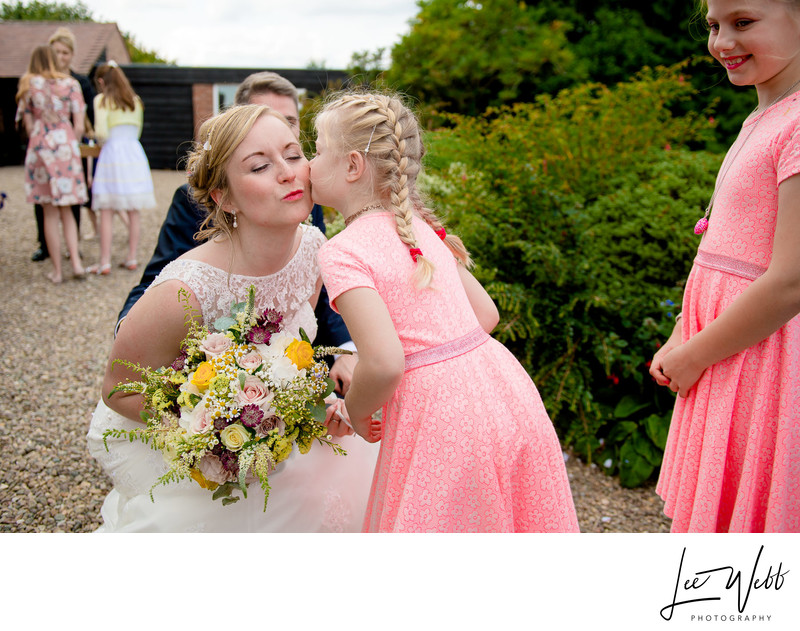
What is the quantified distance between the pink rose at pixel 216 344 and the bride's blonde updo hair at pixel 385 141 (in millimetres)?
672

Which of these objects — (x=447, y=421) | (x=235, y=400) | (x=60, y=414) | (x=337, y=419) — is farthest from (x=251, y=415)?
(x=60, y=414)

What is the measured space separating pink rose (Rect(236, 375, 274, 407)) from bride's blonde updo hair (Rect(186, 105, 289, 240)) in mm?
668

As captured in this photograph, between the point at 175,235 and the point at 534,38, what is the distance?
31.2 feet

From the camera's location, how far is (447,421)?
71.1 inches

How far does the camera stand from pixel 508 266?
13.4 ft

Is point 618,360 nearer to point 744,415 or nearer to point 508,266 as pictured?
point 508,266

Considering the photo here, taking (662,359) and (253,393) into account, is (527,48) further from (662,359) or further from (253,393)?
(253,393)

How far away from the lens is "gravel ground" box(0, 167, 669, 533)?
3.14m

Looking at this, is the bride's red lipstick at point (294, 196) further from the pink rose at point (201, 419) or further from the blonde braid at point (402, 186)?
the pink rose at point (201, 419)

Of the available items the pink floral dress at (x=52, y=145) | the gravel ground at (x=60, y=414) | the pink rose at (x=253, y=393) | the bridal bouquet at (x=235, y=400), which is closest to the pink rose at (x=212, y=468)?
the bridal bouquet at (x=235, y=400)

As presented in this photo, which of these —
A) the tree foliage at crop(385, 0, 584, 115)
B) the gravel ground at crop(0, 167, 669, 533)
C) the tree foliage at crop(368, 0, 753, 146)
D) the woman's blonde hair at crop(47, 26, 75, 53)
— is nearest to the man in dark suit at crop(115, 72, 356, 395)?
the gravel ground at crop(0, 167, 669, 533)

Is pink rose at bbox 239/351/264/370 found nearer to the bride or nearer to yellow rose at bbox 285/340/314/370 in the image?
yellow rose at bbox 285/340/314/370

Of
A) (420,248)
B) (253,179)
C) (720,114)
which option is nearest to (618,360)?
(420,248)

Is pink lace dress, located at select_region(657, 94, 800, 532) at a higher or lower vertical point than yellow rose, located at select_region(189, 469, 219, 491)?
higher
